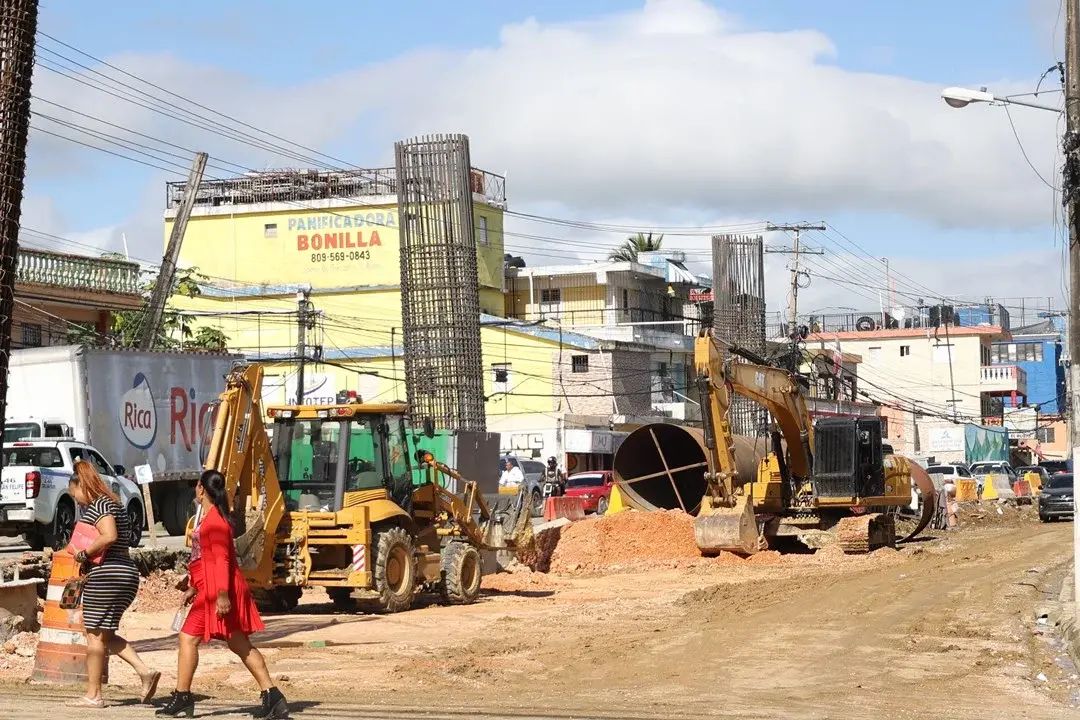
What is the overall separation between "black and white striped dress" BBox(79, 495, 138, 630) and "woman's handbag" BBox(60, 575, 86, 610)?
0.82 ft

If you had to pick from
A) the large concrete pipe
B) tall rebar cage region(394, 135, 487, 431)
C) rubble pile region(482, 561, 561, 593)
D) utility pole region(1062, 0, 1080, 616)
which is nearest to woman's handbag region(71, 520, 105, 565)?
rubble pile region(482, 561, 561, 593)

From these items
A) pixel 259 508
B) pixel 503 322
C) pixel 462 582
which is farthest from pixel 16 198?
pixel 503 322

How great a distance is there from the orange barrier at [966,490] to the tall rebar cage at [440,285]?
2882 cm

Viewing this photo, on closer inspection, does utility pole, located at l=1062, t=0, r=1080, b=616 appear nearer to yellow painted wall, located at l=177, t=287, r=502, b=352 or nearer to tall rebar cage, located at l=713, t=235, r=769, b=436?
tall rebar cage, located at l=713, t=235, r=769, b=436

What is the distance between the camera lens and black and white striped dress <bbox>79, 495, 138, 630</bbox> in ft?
36.1

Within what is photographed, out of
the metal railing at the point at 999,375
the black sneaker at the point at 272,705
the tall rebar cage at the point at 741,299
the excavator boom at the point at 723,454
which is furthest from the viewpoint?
the metal railing at the point at 999,375

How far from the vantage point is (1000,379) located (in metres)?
93.8

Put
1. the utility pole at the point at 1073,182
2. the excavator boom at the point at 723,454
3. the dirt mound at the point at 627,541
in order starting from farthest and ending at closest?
the dirt mound at the point at 627,541
the excavator boom at the point at 723,454
the utility pole at the point at 1073,182

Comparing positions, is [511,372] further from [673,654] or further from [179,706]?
[179,706]

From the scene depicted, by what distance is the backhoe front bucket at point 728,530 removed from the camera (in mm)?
27750

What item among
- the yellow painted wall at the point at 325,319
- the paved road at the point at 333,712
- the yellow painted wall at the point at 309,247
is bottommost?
the paved road at the point at 333,712

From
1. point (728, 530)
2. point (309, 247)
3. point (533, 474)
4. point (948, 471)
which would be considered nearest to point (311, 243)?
point (309, 247)

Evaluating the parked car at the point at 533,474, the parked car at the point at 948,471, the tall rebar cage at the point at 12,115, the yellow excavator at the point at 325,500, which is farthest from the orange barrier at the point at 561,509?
the parked car at the point at 948,471

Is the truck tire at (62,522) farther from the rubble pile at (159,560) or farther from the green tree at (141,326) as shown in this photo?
the green tree at (141,326)
